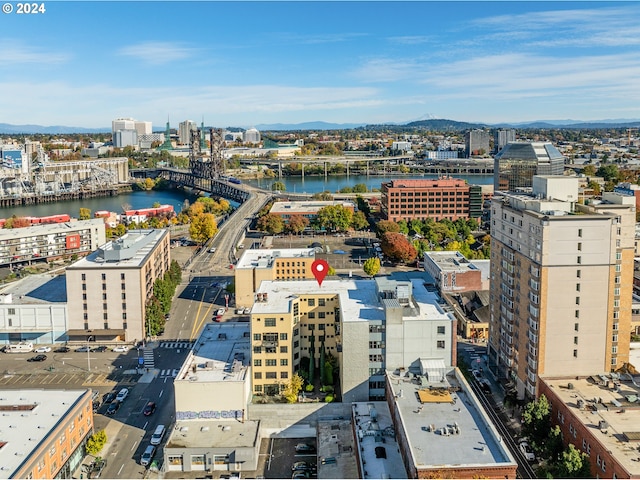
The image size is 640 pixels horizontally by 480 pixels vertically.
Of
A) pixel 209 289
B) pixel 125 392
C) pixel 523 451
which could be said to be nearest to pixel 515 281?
pixel 523 451

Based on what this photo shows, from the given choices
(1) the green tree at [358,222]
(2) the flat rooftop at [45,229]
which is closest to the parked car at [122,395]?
(2) the flat rooftop at [45,229]

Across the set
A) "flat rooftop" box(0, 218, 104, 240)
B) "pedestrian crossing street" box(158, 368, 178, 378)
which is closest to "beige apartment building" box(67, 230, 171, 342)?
"pedestrian crossing street" box(158, 368, 178, 378)

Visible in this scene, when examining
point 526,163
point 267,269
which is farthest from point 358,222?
point 267,269

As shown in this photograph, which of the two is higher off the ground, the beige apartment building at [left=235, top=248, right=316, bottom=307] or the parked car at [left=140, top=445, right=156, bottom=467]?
the beige apartment building at [left=235, top=248, right=316, bottom=307]

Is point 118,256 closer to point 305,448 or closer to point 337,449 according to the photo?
point 305,448

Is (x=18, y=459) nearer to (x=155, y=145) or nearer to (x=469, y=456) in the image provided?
(x=469, y=456)

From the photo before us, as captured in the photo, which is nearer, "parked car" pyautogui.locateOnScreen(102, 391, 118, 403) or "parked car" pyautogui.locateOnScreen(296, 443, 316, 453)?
"parked car" pyautogui.locateOnScreen(296, 443, 316, 453)

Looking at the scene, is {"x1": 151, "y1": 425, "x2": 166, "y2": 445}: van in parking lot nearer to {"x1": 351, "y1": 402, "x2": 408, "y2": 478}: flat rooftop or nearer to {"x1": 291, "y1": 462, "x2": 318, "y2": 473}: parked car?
{"x1": 291, "y1": 462, "x2": 318, "y2": 473}: parked car
